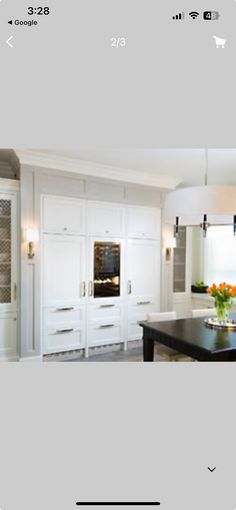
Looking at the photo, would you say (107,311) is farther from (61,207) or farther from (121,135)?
(121,135)

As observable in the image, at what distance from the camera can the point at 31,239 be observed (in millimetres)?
2885

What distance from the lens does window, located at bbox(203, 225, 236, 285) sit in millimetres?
4035

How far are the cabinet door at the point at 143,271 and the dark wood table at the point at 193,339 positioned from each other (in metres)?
1.19

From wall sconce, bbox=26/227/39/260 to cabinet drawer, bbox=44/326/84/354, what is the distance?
0.84 meters

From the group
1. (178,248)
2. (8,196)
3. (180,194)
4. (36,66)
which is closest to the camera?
(36,66)

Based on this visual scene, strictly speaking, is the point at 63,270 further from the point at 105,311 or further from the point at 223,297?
the point at 223,297

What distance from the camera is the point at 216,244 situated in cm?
427

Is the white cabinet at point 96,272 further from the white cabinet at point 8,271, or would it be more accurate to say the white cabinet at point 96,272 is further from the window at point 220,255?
the window at point 220,255

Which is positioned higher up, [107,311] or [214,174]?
[214,174]

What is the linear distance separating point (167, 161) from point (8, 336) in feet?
7.96

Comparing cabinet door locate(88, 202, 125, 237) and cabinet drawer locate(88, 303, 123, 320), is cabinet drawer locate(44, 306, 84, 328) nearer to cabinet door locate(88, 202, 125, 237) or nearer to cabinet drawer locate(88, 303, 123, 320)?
cabinet drawer locate(88, 303, 123, 320)

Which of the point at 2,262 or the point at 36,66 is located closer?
the point at 36,66
